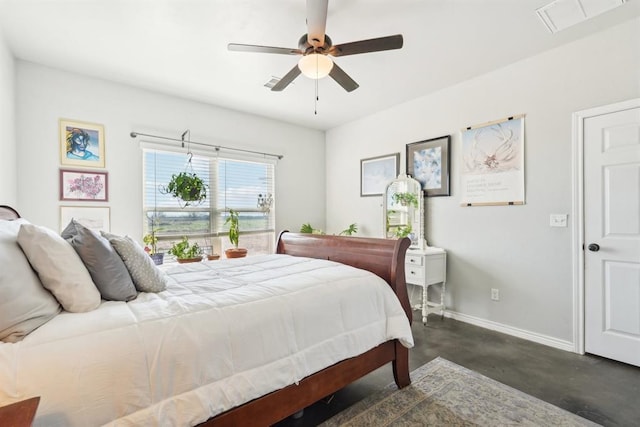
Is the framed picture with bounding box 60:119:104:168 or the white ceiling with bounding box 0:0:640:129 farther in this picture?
the framed picture with bounding box 60:119:104:168

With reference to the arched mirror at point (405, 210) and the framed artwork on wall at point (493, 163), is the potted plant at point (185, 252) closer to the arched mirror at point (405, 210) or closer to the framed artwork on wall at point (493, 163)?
the arched mirror at point (405, 210)

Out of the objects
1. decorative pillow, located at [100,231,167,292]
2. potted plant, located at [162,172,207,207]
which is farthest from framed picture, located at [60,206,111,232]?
decorative pillow, located at [100,231,167,292]

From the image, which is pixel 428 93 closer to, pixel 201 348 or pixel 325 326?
pixel 325 326

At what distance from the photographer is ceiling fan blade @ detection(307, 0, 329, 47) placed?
176 centimetres

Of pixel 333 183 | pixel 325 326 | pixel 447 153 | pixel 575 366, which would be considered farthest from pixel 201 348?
pixel 333 183

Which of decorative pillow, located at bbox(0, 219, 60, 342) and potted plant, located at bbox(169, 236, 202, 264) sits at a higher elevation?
decorative pillow, located at bbox(0, 219, 60, 342)

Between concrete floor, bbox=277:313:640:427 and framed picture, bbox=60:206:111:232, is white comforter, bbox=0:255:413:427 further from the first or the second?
framed picture, bbox=60:206:111:232

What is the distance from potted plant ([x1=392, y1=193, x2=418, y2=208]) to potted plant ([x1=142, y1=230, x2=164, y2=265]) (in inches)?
120

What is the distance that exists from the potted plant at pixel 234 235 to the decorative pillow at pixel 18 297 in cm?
270

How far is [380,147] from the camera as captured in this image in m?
4.32

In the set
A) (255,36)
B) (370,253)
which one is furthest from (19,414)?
(255,36)

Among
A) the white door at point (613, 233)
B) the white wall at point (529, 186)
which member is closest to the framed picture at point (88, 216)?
the white wall at point (529, 186)

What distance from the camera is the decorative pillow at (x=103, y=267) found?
1.35m

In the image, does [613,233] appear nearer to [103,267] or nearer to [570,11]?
[570,11]
